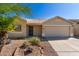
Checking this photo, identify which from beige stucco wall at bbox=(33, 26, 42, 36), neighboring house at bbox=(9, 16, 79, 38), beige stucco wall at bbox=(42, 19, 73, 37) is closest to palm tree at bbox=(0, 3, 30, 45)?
neighboring house at bbox=(9, 16, 79, 38)

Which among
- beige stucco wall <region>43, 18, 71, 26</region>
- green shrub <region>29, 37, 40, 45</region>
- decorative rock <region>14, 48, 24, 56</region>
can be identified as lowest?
decorative rock <region>14, 48, 24, 56</region>

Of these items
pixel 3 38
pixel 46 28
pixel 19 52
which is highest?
pixel 46 28

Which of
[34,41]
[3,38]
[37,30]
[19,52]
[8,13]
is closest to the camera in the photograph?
[19,52]

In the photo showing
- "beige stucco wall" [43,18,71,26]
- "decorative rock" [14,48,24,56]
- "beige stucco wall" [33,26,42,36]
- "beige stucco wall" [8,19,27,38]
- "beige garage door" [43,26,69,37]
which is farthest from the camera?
"beige stucco wall" [43,18,71,26]

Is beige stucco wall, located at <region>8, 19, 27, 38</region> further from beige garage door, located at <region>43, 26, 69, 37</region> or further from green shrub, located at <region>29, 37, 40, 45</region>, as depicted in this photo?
beige garage door, located at <region>43, 26, 69, 37</region>

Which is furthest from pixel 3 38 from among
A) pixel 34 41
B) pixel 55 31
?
pixel 55 31

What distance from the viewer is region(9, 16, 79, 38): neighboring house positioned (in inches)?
388

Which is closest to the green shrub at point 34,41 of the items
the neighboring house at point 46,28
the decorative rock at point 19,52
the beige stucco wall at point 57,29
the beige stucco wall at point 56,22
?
the neighboring house at point 46,28

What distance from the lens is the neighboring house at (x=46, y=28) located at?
986cm

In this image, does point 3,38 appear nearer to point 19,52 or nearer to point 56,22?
point 19,52

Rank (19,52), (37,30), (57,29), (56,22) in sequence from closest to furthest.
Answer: (19,52) → (37,30) → (57,29) → (56,22)

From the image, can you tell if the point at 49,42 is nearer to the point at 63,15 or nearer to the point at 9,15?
the point at 63,15

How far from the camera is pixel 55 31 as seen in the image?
10.2 meters

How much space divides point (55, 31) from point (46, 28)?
64 cm
